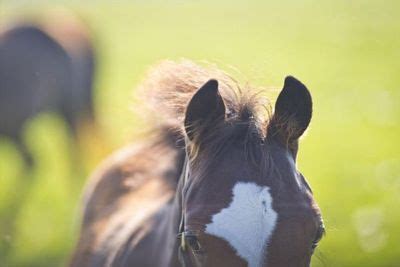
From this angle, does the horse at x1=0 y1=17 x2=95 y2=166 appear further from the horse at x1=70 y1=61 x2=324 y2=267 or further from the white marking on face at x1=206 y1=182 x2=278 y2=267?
the white marking on face at x1=206 y1=182 x2=278 y2=267

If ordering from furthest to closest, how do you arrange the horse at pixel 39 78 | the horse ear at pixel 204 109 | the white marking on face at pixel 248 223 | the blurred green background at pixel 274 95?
the horse at pixel 39 78
the blurred green background at pixel 274 95
the horse ear at pixel 204 109
the white marking on face at pixel 248 223

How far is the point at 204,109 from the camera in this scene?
2723 mm

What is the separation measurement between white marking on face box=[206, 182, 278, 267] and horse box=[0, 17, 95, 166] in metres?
6.22

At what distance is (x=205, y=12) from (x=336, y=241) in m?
22.0

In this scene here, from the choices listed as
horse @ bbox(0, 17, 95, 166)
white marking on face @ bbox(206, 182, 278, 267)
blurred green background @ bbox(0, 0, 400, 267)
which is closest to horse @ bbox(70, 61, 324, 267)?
white marking on face @ bbox(206, 182, 278, 267)

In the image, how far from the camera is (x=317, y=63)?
17.6 metres

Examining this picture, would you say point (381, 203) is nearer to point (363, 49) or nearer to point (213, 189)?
point (213, 189)

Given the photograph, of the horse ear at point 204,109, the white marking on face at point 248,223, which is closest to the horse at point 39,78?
the horse ear at point 204,109

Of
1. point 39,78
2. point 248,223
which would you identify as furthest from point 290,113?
point 39,78

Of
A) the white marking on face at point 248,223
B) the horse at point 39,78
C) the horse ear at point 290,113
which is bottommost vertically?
the white marking on face at point 248,223

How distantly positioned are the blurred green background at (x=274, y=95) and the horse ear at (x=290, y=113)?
299mm

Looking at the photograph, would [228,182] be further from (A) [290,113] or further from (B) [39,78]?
(B) [39,78]

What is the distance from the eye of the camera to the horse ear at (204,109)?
8.84 feet

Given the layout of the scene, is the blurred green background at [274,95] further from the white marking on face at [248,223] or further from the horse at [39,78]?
the white marking on face at [248,223]
